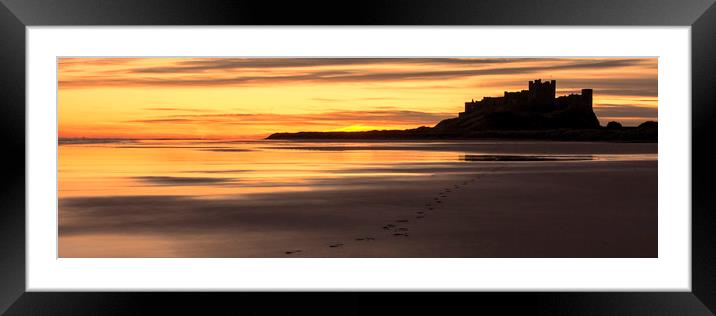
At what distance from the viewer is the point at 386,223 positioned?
511 centimetres

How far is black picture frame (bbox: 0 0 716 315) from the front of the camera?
299cm

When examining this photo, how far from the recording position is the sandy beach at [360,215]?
4266mm

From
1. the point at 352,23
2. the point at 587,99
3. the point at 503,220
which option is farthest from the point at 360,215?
the point at 587,99

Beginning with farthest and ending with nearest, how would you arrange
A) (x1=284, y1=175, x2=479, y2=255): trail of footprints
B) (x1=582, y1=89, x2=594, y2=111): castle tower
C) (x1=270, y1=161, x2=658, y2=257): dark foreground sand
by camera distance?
1. (x1=582, y1=89, x2=594, y2=111): castle tower
2. (x1=284, y1=175, x2=479, y2=255): trail of footprints
3. (x1=270, y1=161, x2=658, y2=257): dark foreground sand

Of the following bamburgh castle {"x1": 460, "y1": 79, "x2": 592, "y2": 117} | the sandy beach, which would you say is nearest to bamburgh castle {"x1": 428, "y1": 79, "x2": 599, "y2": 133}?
bamburgh castle {"x1": 460, "y1": 79, "x2": 592, "y2": 117}

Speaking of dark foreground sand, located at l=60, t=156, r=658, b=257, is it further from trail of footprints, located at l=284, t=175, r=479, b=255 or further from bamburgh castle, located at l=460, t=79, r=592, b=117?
bamburgh castle, located at l=460, t=79, r=592, b=117

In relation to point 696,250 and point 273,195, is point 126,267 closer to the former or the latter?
→ point 696,250

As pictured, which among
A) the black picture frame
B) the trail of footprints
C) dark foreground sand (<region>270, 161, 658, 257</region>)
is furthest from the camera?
the trail of footprints

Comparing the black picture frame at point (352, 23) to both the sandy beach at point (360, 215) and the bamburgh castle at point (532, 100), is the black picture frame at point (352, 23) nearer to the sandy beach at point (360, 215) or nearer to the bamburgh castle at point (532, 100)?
Result: the sandy beach at point (360, 215)

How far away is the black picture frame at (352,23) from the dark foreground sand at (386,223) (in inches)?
35.1

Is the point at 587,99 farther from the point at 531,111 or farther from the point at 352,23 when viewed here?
the point at 352,23

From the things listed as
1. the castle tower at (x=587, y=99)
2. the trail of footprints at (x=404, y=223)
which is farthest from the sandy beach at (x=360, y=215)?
the castle tower at (x=587, y=99)

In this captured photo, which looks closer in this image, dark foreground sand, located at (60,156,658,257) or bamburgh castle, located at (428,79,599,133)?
dark foreground sand, located at (60,156,658,257)

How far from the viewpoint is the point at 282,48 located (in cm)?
328
